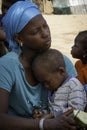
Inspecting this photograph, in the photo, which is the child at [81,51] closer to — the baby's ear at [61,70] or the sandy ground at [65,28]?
the baby's ear at [61,70]

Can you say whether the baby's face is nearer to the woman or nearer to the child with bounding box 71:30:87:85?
the woman

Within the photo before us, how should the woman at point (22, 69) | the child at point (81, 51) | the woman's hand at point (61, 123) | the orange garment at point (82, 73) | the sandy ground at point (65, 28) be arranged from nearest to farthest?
the woman's hand at point (61, 123) < the woman at point (22, 69) < the orange garment at point (82, 73) < the child at point (81, 51) < the sandy ground at point (65, 28)

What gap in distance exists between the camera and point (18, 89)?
9.31 ft

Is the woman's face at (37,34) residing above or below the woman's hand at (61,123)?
above

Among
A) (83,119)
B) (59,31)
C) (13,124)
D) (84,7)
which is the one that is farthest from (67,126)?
(84,7)

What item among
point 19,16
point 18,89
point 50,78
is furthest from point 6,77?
point 19,16

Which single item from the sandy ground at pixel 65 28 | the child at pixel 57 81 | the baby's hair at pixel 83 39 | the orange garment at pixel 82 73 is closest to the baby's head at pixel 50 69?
the child at pixel 57 81

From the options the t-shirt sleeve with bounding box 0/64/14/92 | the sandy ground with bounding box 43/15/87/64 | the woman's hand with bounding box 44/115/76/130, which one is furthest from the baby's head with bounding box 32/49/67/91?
the sandy ground with bounding box 43/15/87/64

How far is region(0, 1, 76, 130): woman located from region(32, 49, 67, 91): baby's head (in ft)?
0.22

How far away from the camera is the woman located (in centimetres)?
271

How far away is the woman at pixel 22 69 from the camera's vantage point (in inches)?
107

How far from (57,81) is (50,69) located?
0.33 feet

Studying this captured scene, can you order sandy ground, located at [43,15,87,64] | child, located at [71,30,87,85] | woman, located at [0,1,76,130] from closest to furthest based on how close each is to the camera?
woman, located at [0,1,76,130] → child, located at [71,30,87,85] → sandy ground, located at [43,15,87,64]

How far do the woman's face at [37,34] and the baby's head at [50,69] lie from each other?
2.9 inches
